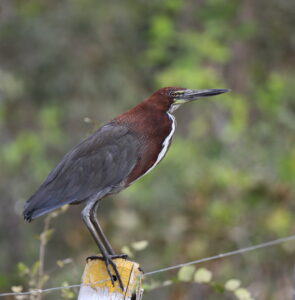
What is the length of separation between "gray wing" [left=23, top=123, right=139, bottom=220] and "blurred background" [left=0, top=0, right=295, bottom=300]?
4.63 meters

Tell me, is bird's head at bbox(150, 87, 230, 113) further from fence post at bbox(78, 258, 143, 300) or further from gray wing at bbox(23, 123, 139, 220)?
fence post at bbox(78, 258, 143, 300)

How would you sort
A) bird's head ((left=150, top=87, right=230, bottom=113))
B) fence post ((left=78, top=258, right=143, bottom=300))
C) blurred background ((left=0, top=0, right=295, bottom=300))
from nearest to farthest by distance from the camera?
fence post ((left=78, top=258, right=143, bottom=300)) < bird's head ((left=150, top=87, right=230, bottom=113)) < blurred background ((left=0, top=0, right=295, bottom=300))

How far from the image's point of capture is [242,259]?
25.7 ft

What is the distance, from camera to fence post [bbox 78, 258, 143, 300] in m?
2.95

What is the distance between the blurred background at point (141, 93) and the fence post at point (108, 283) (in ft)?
17.1

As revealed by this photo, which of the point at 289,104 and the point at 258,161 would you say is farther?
the point at 289,104

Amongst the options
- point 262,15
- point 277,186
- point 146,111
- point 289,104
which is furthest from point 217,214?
point 262,15

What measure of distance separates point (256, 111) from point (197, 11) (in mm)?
1955

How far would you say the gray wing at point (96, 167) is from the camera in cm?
361

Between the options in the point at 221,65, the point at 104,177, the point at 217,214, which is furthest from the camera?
the point at 221,65

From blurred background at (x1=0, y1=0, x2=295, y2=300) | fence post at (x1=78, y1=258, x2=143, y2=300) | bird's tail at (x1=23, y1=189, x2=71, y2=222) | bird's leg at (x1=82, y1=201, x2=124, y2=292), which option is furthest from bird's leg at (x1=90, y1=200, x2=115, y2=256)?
blurred background at (x1=0, y1=0, x2=295, y2=300)

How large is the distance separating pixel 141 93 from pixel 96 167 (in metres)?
7.62

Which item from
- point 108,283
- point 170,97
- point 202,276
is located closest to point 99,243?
point 108,283

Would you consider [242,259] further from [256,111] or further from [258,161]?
[256,111]
